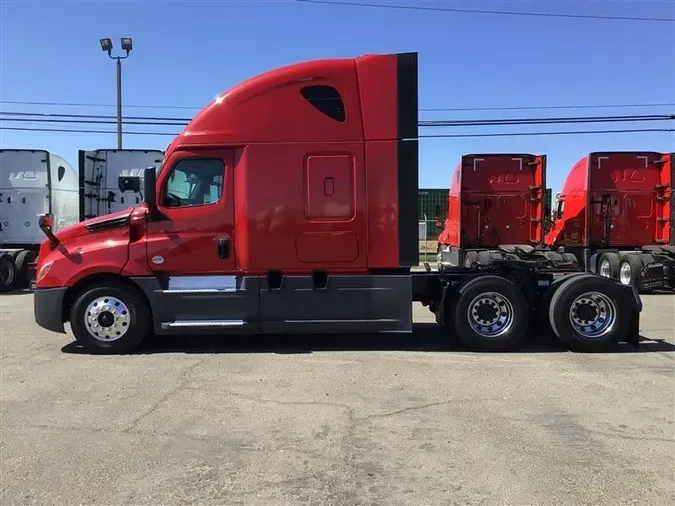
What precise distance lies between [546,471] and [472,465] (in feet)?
1.59

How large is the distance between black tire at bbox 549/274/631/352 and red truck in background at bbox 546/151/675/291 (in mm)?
7740

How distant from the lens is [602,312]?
24.2ft

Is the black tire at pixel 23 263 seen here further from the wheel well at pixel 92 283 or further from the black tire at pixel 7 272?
the wheel well at pixel 92 283

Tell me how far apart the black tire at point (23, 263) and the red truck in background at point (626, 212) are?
15.7 metres

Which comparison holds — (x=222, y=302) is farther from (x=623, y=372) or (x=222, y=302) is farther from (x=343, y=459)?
(x=623, y=372)

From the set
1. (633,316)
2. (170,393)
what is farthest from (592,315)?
(170,393)

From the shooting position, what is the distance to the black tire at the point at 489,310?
24.0 feet

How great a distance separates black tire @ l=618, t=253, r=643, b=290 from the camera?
46.0ft

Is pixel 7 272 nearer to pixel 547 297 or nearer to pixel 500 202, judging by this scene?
pixel 500 202

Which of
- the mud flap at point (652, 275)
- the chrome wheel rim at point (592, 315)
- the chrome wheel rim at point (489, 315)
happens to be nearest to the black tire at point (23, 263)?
the chrome wheel rim at point (489, 315)

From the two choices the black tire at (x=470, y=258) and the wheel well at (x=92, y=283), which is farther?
the black tire at (x=470, y=258)

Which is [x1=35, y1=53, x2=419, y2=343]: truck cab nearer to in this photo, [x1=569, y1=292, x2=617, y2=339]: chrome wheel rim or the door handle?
the door handle

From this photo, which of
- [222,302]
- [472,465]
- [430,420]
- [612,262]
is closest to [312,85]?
[222,302]

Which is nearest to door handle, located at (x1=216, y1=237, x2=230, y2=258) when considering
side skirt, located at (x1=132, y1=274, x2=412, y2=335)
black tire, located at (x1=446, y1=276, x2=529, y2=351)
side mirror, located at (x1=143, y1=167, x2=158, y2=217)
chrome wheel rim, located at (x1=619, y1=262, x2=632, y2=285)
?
side skirt, located at (x1=132, y1=274, x2=412, y2=335)
